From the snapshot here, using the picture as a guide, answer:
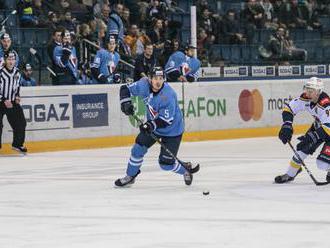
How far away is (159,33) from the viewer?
19953mm

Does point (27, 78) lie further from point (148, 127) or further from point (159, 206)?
point (159, 206)

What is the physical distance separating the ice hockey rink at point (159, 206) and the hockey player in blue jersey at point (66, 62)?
2319 mm

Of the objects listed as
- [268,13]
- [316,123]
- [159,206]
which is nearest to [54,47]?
[316,123]

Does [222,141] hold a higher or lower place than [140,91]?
lower

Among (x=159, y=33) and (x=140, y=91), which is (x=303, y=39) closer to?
(x=159, y=33)

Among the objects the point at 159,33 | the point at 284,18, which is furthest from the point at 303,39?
the point at 159,33

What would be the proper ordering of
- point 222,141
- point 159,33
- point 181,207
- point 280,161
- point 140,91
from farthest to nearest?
point 159,33
point 222,141
point 280,161
point 140,91
point 181,207

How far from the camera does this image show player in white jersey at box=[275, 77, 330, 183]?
36.0 feet

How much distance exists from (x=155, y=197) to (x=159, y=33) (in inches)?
398

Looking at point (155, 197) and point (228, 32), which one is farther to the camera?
point (228, 32)

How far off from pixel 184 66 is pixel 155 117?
7.13m

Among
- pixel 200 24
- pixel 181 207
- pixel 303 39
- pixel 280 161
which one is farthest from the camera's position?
pixel 303 39

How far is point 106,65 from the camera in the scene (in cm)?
1748

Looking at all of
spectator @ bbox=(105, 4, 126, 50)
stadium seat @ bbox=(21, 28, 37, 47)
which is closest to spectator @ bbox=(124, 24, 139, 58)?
spectator @ bbox=(105, 4, 126, 50)
